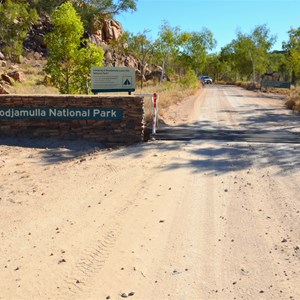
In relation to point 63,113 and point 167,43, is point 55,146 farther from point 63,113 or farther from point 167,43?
point 167,43

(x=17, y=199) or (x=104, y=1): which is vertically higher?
(x=104, y=1)

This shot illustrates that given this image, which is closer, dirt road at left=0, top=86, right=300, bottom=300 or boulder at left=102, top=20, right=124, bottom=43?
dirt road at left=0, top=86, right=300, bottom=300

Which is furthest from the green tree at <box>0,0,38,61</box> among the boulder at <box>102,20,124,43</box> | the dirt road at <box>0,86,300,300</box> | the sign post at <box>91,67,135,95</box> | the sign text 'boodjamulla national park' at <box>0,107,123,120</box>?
the dirt road at <box>0,86,300,300</box>

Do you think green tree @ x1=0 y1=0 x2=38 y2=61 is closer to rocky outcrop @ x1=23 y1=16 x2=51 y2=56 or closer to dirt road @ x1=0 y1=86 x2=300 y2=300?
rocky outcrop @ x1=23 y1=16 x2=51 y2=56

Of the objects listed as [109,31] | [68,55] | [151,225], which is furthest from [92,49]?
[109,31]

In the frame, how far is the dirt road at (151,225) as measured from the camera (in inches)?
144

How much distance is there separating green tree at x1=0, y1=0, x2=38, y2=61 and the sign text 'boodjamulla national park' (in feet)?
103

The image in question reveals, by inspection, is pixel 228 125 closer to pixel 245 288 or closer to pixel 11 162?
pixel 11 162

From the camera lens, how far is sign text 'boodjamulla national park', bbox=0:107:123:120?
10031mm

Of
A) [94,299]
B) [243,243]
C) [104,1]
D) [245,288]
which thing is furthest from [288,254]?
[104,1]

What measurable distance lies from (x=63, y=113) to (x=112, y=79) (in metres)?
3.07

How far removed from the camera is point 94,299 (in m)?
3.42

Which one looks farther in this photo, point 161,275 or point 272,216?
point 272,216

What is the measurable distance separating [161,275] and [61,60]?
43.8ft
